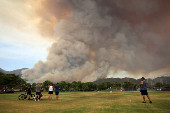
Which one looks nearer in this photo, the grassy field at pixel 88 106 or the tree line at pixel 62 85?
the grassy field at pixel 88 106

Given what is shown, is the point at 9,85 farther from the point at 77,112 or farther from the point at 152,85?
the point at 152,85

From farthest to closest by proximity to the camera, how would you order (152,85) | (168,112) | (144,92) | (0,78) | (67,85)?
(67,85) < (152,85) < (0,78) < (144,92) < (168,112)

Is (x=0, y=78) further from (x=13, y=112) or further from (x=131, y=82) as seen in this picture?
(x=131, y=82)

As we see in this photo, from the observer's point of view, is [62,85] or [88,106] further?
[62,85]

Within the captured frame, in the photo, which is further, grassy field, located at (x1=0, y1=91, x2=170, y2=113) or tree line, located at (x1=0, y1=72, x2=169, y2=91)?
tree line, located at (x1=0, y1=72, x2=169, y2=91)

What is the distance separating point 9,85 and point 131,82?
145581 millimetres

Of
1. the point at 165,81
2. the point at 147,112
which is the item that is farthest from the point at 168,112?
the point at 165,81

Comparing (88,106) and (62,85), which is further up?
(88,106)

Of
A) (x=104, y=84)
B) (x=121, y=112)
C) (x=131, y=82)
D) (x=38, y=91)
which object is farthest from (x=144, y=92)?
(x=131, y=82)

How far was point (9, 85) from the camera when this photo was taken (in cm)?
8188

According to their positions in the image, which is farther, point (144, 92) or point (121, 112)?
point (144, 92)

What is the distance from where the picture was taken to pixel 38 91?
21328 mm

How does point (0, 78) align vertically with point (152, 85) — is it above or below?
above

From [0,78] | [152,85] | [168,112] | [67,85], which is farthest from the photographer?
[67,85]
